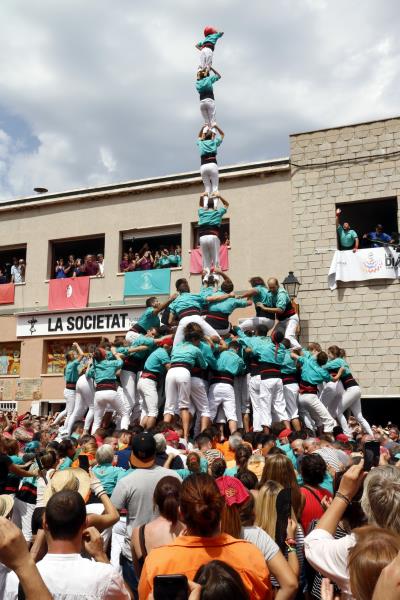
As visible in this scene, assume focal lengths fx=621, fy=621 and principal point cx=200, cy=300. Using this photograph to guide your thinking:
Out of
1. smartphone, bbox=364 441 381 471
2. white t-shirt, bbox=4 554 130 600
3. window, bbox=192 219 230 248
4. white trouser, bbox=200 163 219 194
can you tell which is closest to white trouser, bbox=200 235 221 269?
white trouser, bbox=200 163 219 194

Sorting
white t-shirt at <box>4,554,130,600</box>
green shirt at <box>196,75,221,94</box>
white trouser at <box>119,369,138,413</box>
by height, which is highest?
green shirt at <box>196,75,221,94</box>

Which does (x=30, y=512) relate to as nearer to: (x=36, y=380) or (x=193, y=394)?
(x=193, y=394)

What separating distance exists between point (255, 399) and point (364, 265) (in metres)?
8.83

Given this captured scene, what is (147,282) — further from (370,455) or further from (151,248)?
(370,455)

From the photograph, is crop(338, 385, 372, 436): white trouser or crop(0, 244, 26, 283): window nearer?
crop(338, 385, 372, 436): white trouser

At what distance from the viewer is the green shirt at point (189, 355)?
32.4 feet

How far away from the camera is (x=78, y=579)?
2.37 m

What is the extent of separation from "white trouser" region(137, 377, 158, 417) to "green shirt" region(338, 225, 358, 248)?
969cm

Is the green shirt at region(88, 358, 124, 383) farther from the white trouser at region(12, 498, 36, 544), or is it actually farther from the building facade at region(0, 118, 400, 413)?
the building facade at region(0, 118, 400, 413)

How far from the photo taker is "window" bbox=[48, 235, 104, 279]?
23.0 metres

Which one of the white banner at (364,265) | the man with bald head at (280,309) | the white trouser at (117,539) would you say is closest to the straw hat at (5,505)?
the white trouser at (117,539)

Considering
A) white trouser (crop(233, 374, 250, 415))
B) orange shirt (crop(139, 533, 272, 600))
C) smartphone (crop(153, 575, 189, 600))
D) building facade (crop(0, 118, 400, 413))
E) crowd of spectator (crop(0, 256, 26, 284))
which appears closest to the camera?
smartphone (crop(153, 575, 189, 600))

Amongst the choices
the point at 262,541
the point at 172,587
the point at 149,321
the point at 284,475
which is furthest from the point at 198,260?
the point at 172,587

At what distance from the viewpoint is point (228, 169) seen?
21.0 metres
